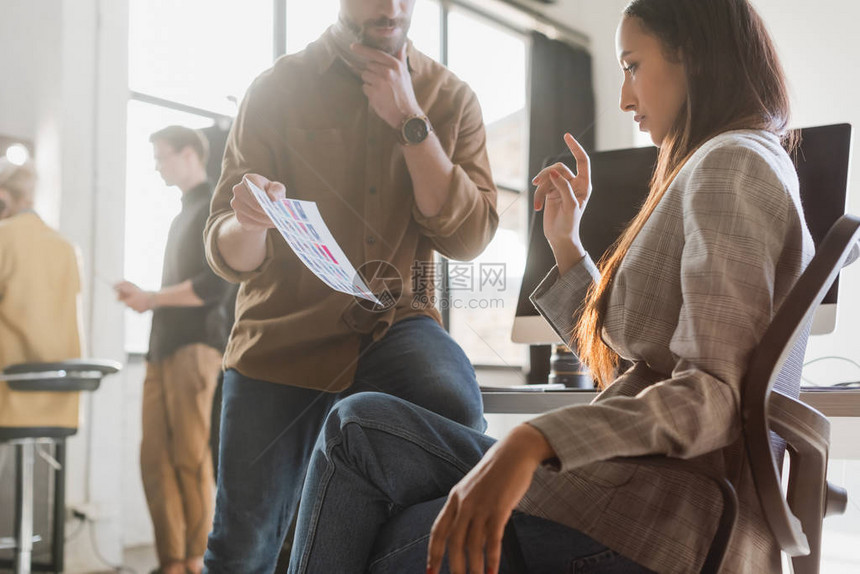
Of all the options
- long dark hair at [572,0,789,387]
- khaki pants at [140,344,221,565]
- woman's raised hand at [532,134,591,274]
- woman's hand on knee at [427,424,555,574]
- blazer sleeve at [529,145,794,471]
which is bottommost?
khaki pants at [140,344,221,565]

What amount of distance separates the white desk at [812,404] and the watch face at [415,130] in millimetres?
454

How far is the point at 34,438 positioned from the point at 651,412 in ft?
3.44

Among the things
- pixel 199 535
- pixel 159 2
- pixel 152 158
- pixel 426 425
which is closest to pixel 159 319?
pixel 152 158

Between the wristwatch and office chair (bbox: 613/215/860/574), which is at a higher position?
the wristwatch

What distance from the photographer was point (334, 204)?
145 centimetres

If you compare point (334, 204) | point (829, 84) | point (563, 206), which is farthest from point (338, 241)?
point (829, 84)

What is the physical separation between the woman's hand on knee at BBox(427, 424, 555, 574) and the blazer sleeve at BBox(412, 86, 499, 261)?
855 millimetres

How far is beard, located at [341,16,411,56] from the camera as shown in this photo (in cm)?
149

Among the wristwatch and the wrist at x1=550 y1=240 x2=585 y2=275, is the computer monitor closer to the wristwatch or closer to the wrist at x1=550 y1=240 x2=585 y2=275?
the wristwatch

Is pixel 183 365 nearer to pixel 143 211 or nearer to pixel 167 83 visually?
pixel 143 211

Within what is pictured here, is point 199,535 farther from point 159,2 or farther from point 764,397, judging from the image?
point 764,397

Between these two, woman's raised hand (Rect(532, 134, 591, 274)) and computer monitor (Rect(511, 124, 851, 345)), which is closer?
woman's raised hand (Rect(532, 134, 591, 274))

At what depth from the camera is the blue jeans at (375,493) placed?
2.24ft

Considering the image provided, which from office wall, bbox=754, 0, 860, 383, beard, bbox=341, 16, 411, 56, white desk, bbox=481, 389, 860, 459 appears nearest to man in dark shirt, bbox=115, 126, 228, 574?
beard, bbox=341, 16, 411, 56
